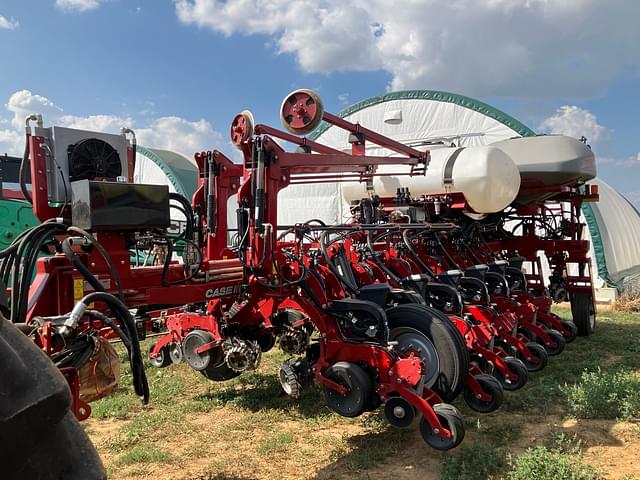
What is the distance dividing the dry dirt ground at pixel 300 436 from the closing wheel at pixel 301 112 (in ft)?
8.51

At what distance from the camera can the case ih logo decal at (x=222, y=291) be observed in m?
4.01

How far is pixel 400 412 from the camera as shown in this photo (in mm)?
3834

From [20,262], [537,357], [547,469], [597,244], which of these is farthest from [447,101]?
[20,262]

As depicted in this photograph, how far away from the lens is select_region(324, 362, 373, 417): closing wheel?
3.96 metres

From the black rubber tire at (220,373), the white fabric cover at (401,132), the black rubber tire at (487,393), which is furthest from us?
the white fabric cover at (401,132)

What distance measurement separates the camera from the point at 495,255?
26.8 ft

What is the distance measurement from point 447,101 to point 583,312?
6761 millimetres

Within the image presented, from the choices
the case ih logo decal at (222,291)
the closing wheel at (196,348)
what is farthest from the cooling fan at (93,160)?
the closing wheel at (196,348)

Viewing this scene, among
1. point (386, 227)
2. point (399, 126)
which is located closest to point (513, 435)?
point (386, 227)

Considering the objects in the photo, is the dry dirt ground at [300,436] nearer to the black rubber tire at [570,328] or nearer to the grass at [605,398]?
the grass at [605,398]

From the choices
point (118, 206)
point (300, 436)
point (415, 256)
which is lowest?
point (300, 436)

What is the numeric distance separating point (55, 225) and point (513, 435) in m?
3.70

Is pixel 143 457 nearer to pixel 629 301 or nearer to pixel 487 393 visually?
pixel 487 393

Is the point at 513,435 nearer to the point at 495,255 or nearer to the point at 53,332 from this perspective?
the point at 53,332
